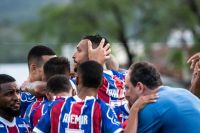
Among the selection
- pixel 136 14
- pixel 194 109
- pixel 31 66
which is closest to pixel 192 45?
pixel 136 14

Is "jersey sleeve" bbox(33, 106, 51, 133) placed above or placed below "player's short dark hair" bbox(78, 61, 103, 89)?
below

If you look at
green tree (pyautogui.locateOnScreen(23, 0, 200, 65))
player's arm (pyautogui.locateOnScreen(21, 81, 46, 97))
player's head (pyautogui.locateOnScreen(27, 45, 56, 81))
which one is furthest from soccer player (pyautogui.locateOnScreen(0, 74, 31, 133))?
green tree (pyautogui.locateOnScreen(23, 0, 200, 65))

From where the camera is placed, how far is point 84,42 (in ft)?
25.5

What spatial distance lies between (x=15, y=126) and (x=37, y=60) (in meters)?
1.43

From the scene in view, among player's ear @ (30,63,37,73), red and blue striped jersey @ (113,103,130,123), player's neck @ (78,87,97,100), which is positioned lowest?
red and blue striped jersey @ (113,103,130,123)

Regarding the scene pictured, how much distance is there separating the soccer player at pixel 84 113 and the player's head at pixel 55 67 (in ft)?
3.37

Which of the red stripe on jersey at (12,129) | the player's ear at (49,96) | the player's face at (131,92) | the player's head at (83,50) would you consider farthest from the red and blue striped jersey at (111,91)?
the player's face at (131,92)

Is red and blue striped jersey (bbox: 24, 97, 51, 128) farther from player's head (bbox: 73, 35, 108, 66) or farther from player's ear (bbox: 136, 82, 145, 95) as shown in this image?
player's ear (bbox: 136, 82, 145, 95)

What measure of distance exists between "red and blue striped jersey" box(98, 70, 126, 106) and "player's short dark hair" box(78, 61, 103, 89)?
3.55 ft

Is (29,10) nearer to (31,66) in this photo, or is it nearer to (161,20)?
(161,20)

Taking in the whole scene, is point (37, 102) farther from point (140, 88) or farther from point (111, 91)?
point (140, 88)

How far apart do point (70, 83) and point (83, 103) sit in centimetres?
67

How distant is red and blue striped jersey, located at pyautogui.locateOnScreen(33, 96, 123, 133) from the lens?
6.48m

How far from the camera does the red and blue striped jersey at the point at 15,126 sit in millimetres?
7094
